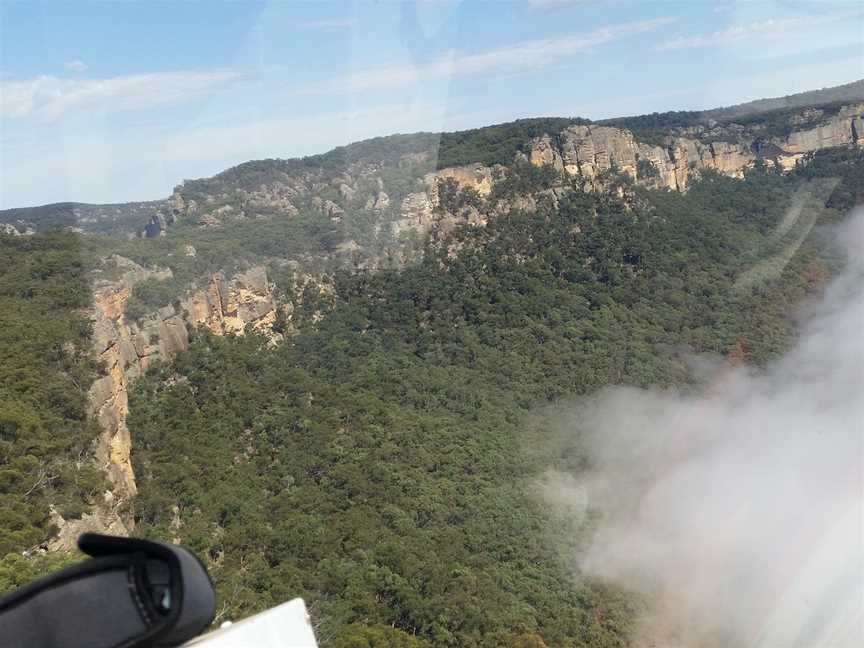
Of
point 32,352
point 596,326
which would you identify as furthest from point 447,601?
point 596,326

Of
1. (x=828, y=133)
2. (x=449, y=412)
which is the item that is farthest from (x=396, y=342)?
(x=828, y=133)

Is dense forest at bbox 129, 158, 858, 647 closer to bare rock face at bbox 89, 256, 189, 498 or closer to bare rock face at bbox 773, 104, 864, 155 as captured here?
bare rock face at bbox 89, 256, 189, 498

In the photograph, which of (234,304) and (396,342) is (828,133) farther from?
(234,304)

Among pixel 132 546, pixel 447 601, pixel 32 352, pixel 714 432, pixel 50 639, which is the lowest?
pixel 714 432

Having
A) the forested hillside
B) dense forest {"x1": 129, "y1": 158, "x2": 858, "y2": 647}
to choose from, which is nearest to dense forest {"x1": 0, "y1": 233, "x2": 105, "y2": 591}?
the forested hillside

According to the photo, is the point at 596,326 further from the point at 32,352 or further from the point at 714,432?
the point at 32,352

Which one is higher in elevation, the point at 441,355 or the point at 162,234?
the point at 162,234
